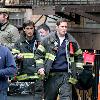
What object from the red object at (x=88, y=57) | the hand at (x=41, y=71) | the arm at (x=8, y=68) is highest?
the arm at (x=8, y=68)

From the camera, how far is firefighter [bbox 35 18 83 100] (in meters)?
10.5

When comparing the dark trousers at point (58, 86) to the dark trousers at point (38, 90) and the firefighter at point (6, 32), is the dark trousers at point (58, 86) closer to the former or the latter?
the dark trousers at point (38, 90)

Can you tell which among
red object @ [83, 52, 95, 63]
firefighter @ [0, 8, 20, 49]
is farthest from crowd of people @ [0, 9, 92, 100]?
red object @ [83, 52, 95, 63]

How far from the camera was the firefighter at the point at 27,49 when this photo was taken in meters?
11.1

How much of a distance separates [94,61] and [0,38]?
121 inches

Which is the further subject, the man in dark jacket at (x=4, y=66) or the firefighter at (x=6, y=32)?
the firefighter at (x=6, y=32)

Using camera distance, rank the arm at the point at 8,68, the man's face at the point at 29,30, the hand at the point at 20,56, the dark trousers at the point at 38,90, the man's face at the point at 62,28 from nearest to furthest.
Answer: the arm at the point at 8,68 → the man's face at the point at 62,28 → the hand at the point at 20,56 → the man's face at the point at 29,30 → the dark trousers at the point at 38,90

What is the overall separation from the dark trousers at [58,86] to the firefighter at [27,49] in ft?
1.78

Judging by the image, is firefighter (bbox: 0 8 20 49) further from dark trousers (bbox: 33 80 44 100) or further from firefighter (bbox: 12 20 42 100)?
dark trousers (bbox: 33 80 44 100)

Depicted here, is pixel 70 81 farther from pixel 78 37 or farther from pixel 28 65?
pixel 78 37

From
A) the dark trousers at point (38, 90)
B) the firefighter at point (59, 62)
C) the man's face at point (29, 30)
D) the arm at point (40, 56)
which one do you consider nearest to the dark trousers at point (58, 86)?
the firefighter at point (59, 62)

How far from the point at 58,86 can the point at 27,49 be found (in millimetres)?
1093

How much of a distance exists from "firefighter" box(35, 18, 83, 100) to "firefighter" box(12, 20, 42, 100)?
472 mm

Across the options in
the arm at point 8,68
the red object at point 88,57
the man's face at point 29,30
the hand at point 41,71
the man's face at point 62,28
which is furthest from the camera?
the red object at point 88,57
